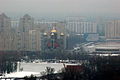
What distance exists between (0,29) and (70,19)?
17.3ft

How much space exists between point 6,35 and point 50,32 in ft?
7.88

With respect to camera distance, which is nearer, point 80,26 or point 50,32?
point 50,32

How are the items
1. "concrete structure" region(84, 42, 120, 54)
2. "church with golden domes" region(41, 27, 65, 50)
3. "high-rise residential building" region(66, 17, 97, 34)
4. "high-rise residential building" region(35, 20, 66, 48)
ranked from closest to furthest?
"church with golden domes" region(41, 27, 65, 50), "concrete structure" region(84, 42, 120, 54), "high-rise residential building" region(35, 20, 66, 48), "high-rise residential building" region(66, 17, 97, 34)

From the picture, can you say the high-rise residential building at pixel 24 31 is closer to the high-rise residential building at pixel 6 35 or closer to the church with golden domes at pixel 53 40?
the high-rise residential building at pixel 6 35

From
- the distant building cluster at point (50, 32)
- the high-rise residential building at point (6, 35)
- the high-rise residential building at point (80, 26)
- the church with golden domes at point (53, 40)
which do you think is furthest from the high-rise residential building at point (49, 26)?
the high-rise residential building at point (6, 35)

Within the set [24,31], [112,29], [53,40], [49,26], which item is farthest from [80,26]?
[53,40]

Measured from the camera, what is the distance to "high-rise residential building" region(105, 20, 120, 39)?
2726cm

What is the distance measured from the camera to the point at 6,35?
23375mm

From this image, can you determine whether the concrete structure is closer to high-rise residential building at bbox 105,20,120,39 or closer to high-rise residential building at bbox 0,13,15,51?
high-rise residential building at bbox 105,20,120,39

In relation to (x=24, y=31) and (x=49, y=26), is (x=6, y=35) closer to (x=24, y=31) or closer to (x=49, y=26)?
(x=24, y=31)

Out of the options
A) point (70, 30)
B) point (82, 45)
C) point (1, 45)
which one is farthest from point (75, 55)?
point (70, 30)

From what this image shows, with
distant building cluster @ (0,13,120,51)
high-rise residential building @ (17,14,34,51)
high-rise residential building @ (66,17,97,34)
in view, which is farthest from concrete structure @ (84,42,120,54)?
high-rise residential building @ (66,17,97,34)

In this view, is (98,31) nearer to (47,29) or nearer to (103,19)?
(103,19)

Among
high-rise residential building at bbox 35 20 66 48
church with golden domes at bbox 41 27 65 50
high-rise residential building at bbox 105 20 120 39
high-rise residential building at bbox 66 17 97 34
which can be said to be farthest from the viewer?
high-rise residential building at bbox 66 17 97 34
